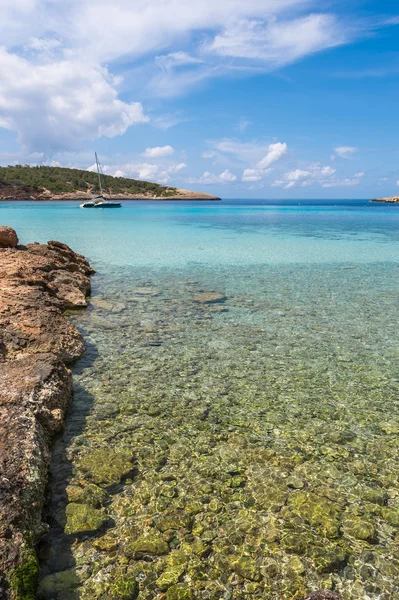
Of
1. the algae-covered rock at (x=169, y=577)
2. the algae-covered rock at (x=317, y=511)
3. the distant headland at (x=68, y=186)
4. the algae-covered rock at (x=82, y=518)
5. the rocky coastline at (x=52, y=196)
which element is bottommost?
the algae-covered rock at (x=169, y=577)

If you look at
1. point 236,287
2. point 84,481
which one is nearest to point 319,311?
point 236,287

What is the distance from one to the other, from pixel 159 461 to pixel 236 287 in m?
10.7

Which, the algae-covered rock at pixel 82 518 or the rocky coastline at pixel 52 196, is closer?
the algae-covered rock at pixel 82 518

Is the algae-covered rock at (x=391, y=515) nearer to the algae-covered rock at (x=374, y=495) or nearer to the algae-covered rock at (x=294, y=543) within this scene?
the algae-covered rock at (x=374, y=495)

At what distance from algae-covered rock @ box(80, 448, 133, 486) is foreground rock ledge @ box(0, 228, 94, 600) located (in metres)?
0.53

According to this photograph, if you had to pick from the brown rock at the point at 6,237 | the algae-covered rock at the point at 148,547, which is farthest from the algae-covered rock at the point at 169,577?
the brown rock at the point at 6,237

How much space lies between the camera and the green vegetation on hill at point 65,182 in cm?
12395

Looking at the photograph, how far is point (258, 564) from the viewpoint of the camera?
3.56 metres

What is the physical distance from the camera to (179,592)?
3299mm

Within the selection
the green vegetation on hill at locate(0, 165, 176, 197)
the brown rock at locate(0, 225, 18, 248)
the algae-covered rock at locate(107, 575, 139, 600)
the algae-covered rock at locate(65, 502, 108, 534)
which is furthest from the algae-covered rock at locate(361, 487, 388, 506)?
the green vegetation on hill at locate(0, 165, 176, 197)

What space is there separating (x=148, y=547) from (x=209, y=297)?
9.93 m

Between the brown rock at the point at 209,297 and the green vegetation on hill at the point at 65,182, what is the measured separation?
12491 centimetres

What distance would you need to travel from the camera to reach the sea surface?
3.49 meters

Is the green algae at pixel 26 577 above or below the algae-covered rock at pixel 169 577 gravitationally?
above
